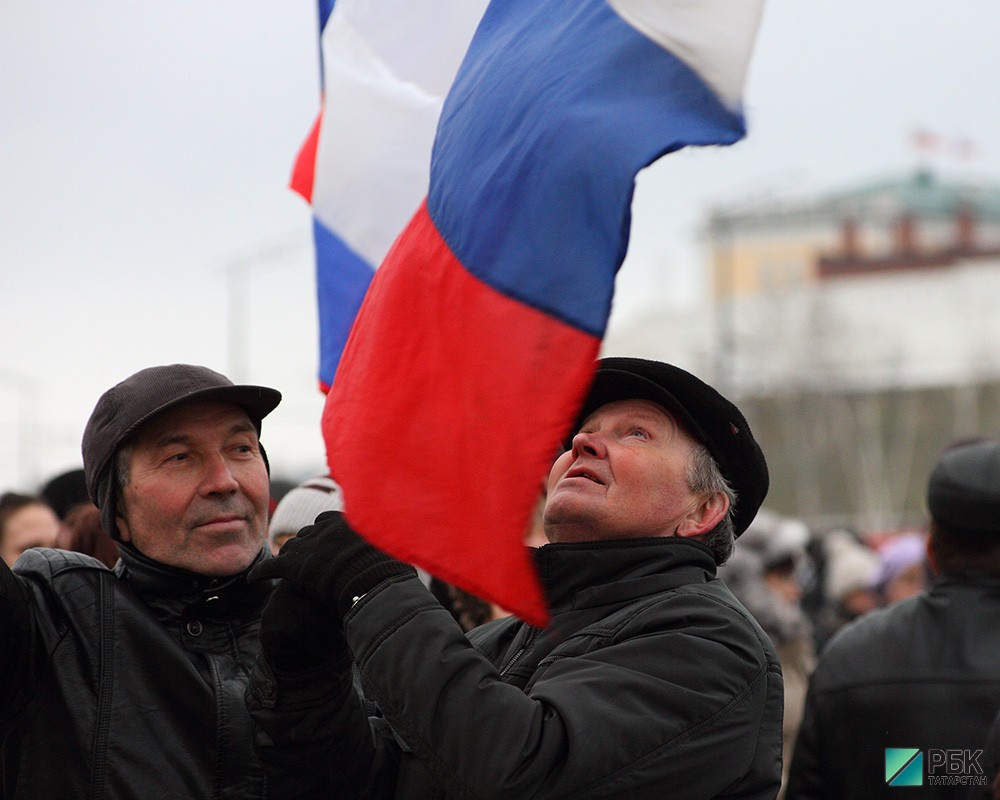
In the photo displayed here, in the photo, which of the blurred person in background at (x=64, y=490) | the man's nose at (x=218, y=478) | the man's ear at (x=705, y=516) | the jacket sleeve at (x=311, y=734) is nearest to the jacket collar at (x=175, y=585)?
the man's nose at (x=218, y=478)

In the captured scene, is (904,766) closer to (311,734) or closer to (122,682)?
(311,734)

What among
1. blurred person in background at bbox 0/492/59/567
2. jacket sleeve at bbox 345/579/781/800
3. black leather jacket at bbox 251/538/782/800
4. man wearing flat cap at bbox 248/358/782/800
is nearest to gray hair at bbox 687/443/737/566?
man wearing flat cap at bbox 248/358/782/800

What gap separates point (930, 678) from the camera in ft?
13.1

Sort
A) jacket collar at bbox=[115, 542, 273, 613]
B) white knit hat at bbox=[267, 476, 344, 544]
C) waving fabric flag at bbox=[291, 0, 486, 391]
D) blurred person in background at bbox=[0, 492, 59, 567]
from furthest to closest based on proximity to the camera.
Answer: blurred person in background at bbox=[0, 492, 59, 567] → white knit hat at bbox=[267, 476, 344, 544] → waving fabric flag at bbox=[291, 0, 486, 391] → jacket collar at bbox=[115, 542, 273, 613]

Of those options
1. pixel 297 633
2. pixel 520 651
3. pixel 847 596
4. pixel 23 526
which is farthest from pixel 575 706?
pixel 847 596

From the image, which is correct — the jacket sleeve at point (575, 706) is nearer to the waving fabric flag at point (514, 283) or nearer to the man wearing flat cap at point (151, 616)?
the waving fabric flag at point (514, 283)

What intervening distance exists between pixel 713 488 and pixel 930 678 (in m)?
1.30

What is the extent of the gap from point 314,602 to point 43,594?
72cm

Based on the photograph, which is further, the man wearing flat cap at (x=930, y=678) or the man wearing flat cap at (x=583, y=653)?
the man wearing flat cap at (x=930, y=678)

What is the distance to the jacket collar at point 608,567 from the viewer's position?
2.81 m

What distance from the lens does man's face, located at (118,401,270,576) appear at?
324cm

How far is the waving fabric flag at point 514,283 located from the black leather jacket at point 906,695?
1.92 meters

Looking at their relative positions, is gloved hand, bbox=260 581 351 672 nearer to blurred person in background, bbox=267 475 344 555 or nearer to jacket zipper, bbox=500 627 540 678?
jacket zipper, bbox=500 627 540 678

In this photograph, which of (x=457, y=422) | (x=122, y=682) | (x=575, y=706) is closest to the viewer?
(x=575, y=706)
